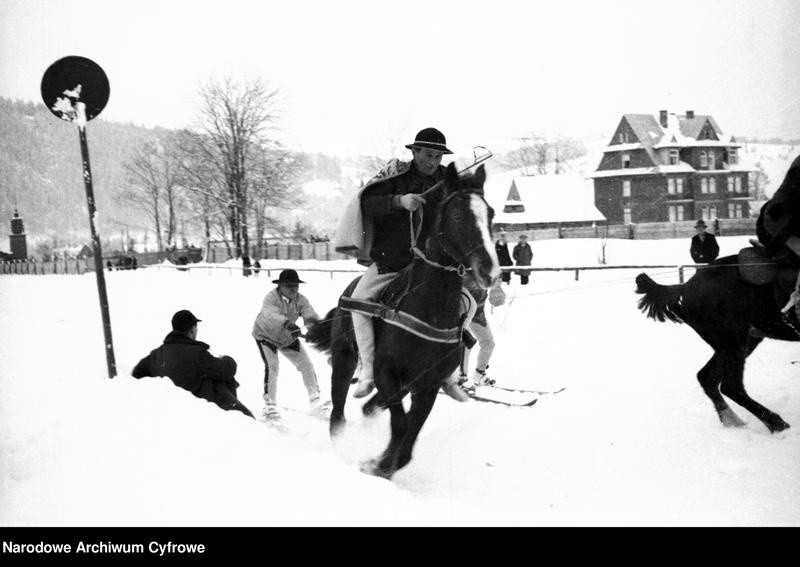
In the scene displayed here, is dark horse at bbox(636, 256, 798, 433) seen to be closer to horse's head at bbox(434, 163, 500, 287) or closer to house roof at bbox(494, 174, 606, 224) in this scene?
horse's head at bbox(434, 163, 500, 287)

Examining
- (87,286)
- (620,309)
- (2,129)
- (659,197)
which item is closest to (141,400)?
(2,129)

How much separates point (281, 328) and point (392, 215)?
291 cm

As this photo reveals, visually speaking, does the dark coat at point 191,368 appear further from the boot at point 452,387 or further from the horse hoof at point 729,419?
the horse hoof at point 729,419

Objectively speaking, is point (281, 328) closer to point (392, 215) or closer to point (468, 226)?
point (392, 215)

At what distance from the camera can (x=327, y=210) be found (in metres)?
162

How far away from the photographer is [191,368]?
5.99 m

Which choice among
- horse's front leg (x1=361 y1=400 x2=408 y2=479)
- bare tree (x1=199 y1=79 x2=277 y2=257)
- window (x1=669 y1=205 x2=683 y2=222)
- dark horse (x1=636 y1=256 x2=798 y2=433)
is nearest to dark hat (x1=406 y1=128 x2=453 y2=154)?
horse's front leg (x1=361 y1=400 x2=408 y2=479)

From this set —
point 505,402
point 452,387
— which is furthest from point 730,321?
point 452,387

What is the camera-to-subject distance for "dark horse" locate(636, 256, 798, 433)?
648 centimetres

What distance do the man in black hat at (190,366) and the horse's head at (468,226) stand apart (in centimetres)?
249

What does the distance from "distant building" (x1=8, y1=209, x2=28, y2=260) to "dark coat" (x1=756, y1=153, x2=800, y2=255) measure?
28.1 feet
